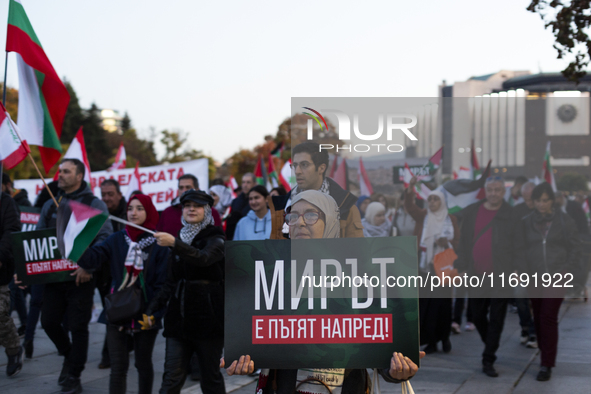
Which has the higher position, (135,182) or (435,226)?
(135,182)

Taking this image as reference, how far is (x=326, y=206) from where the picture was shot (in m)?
2.71

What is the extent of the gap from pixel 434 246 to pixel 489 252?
742 mm

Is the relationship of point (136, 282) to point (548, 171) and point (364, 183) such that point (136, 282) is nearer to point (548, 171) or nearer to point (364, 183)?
point (364, 183)

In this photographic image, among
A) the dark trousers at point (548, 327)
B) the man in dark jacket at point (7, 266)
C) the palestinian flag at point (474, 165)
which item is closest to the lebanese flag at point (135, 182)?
the man in dark jacket at point (7, 266)

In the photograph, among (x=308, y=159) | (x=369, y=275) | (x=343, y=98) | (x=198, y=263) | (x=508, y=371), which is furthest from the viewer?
(x=508, y=371)

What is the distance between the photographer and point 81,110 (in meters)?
68.4

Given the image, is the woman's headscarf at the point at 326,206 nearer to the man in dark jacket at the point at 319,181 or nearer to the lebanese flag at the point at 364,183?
the man in dark jacket at the point at 319,181

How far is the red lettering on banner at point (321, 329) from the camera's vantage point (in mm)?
2496

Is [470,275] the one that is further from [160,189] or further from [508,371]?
[160,189]

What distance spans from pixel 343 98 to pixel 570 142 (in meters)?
4.17

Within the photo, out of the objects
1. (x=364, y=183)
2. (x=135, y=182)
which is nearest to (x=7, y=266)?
(x=364, y=183)

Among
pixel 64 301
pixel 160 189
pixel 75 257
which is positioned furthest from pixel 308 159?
pixel 160 189

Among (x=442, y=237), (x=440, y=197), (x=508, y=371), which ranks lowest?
(x=508, y=371)

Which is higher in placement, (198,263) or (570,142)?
(570,142)
